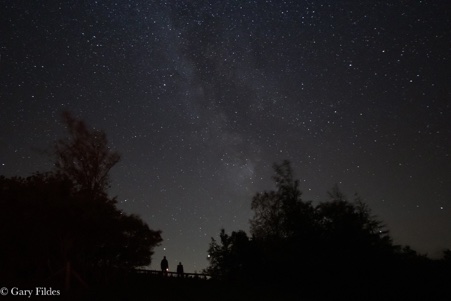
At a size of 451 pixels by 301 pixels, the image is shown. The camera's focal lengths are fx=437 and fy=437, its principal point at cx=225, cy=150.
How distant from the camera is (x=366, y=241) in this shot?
28516 mm

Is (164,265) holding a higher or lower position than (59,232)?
lower

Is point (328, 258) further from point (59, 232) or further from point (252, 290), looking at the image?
point (59, 232)

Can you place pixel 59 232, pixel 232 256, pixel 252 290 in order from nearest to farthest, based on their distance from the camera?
pixel 59 232
pixel 252 290
pixel 232 256

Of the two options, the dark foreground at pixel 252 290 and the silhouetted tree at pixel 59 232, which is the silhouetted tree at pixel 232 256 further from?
the silhouetted tree at pixel 59 232

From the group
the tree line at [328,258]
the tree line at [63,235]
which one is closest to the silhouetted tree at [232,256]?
the tree line at [328,258]

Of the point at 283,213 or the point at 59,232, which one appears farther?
the point at 283,213

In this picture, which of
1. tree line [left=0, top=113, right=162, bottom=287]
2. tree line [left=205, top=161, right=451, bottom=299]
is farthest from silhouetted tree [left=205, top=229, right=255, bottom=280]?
tree line [left=0, top=113, right=162, bottom=287]

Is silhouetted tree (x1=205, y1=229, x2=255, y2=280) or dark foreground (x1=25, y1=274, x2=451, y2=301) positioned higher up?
silhouetted tree (x1=205, y1=229, x2=255, y2=280)

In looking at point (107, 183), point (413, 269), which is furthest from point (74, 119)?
point (413, 269)

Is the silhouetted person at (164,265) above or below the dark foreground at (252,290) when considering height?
above

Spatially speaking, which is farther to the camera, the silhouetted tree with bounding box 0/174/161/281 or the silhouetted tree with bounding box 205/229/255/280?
the silhouetted tree with bounding box 205/229/255/280

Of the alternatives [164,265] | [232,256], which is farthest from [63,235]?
[232,256]

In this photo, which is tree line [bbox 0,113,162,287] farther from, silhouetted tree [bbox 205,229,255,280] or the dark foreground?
silhouetted tree [bbox 205,229,255,280]

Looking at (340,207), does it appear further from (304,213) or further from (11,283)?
(11,283)
